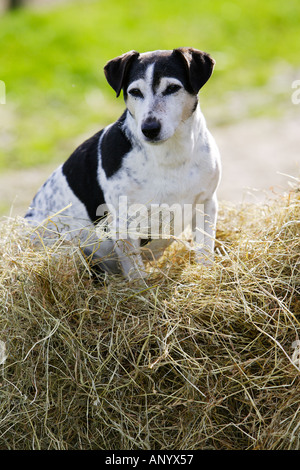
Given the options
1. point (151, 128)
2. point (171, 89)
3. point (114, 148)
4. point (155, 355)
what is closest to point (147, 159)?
point (114, 148)

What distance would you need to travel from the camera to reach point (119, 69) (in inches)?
130

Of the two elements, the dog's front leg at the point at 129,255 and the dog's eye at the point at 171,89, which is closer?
the dog's eye at the point at 171,89

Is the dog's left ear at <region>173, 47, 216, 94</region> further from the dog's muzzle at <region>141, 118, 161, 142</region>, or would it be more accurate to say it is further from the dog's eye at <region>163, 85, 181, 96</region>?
the dog's muzzle at <region>141, 118, 161, 142</region>

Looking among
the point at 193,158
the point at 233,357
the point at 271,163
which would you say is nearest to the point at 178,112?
the point at 193,158

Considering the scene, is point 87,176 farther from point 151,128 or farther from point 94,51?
point 94,51

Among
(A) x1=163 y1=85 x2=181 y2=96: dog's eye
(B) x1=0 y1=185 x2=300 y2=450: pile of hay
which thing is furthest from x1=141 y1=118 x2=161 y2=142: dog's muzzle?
(B) x1=0 y1=185 x2=300 y2=450: pile of hay

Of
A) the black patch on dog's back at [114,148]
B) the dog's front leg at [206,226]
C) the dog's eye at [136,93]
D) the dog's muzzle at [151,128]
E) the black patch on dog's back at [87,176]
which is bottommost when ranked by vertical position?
the dog's front leg at [206,226]

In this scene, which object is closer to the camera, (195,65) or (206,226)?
(195,65)

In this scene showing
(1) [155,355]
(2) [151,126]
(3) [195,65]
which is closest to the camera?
(1) [155,355]

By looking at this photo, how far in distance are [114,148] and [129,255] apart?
63 cm

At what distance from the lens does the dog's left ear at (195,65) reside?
3.18m

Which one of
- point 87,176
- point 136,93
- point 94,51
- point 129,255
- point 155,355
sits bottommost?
point 155,355

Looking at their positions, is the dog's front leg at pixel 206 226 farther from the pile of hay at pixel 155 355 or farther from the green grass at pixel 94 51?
the green grass at pixel 94 51

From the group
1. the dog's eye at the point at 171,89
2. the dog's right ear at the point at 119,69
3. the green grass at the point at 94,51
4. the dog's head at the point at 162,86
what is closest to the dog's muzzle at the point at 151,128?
the dog's head at the point at 162,86
